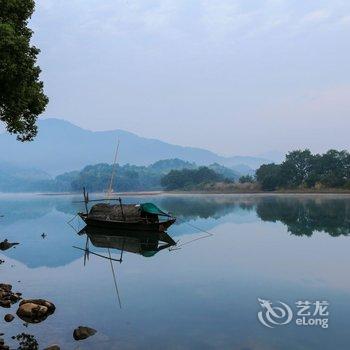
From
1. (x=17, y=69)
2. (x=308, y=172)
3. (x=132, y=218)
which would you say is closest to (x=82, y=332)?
(x=17, y=69)

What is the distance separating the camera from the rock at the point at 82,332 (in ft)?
53.6

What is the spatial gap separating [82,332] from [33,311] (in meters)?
3.39

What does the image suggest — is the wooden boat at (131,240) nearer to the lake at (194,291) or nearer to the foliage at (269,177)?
the lake at (194,291)

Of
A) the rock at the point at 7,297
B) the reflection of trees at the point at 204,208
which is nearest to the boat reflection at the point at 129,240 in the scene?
the rock at the point at 7,297

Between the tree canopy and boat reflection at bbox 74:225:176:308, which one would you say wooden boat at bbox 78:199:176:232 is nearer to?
boat reflection at bbox 74:225:176:308

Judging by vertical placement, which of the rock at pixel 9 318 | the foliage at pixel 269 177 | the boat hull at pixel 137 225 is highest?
the foliage at pixel 269 177

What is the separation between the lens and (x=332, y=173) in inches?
5448

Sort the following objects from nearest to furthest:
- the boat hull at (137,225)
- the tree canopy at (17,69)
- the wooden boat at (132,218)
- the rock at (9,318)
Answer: the rock at (9,318)
the tree canopy at (17,69)
the boat hull at (137,225)
the wooden boat at (132,218)

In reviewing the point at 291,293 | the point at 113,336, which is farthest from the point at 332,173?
the point at 113,336

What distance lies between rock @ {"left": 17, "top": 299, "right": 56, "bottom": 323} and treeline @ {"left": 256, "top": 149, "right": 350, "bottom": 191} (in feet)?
421

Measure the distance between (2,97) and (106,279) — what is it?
12750 mm

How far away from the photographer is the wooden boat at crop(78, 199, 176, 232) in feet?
160

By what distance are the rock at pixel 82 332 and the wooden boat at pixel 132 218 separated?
31112 millimetres

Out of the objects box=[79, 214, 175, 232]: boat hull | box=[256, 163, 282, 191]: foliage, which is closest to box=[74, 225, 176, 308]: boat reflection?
box=[79, 214, 175, 232]: boat hull
